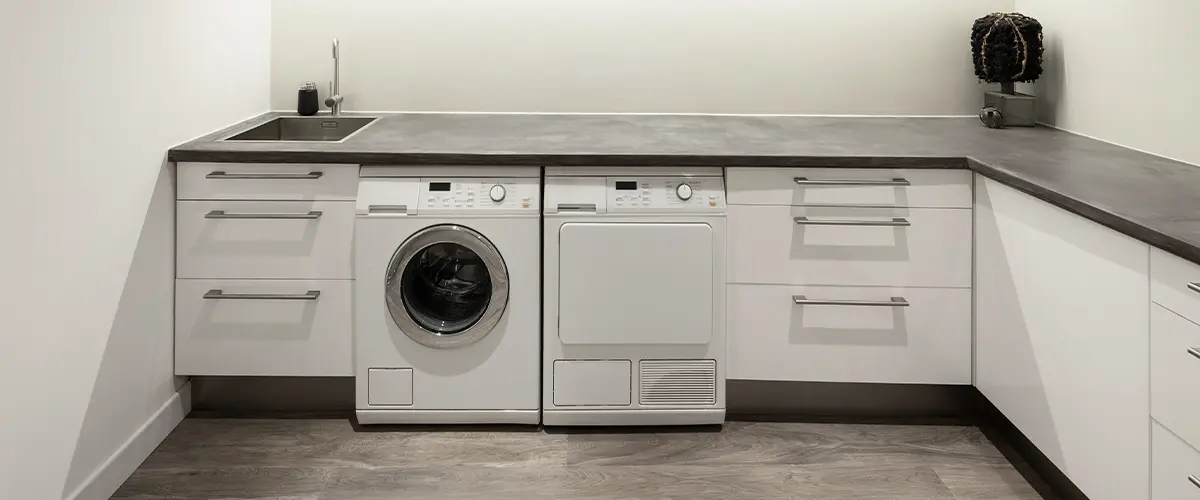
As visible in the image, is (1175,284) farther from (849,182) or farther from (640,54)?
(640,54)

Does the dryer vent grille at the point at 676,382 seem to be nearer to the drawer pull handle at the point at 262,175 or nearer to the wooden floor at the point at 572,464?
the wooden floor at the point at 572,464

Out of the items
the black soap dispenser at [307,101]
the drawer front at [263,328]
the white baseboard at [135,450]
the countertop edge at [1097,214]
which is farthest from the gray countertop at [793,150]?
the white baseboard at [135,450]

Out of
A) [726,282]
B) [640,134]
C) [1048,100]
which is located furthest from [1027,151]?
[640,134]

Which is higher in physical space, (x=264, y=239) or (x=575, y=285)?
(x=264, y=239)

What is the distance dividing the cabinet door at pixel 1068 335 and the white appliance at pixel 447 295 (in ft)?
4.13

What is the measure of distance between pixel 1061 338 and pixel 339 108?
254 cm

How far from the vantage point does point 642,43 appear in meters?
3.76

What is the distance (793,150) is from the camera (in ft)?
9.63

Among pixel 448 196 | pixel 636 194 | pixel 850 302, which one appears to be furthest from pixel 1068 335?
pixel 448 196

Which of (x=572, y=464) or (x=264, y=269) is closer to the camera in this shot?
(x=572, y=464)

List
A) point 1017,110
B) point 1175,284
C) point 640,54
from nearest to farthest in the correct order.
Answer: point 1175,284
point 1017,110
point 640,54

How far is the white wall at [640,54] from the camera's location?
12.2 feet

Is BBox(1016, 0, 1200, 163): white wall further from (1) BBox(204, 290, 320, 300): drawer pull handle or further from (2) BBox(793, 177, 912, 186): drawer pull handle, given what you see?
(1) BBox(204, 290, 320, 300): drawer pull handle

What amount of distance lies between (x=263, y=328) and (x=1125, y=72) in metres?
2.61
